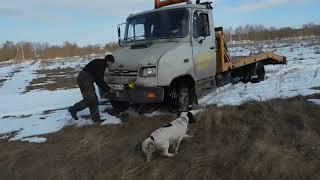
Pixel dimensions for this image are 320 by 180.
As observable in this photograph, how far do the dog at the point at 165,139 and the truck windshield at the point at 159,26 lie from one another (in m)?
3.14

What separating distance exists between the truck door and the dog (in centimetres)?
305

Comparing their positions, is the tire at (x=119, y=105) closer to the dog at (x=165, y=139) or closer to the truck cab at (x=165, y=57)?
the truck cab at (x=165, y=57)

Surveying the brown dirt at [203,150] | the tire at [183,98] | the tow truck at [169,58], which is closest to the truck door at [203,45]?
the tow truck at [169,58]

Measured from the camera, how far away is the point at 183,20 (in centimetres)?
999

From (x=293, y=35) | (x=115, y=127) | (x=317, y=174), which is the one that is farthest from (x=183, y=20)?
(x=293, y=35)

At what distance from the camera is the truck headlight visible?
9.02 m

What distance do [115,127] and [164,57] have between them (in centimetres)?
179

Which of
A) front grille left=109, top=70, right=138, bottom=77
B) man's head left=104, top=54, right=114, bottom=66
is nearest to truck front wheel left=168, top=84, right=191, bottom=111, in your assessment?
front grille left=109, top=70, right=138, bottom=77

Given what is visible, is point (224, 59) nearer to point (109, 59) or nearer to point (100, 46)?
point (109, 59)

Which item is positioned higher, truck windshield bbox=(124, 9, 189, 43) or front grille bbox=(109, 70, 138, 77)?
truck windshield bbox=(124, 9, 189, 43)

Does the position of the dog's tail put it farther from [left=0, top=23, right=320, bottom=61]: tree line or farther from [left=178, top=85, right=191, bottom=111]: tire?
[left=0, top=23, right=320, bottom=61]: tree line

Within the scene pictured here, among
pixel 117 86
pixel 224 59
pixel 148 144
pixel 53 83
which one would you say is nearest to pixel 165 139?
pixel 148 144

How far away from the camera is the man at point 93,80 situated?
9.59m

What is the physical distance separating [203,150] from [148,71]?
2.45 meters
